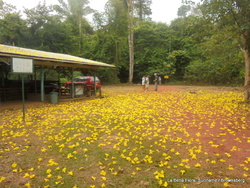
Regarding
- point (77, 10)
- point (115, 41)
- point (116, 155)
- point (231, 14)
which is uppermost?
point (77, 10)

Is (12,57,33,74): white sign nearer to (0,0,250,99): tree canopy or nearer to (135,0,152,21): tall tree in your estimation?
(0,0,250,99): tree canopy

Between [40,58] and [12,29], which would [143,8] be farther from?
[40,58]

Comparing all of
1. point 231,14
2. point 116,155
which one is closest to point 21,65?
point 116,155

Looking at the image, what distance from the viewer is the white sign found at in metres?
5.56

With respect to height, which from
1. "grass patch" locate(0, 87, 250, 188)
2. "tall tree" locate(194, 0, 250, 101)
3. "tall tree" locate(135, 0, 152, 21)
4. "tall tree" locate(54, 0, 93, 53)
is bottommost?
"grass patch" locate(0, 87, 250, 188)

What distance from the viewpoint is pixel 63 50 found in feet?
88.6

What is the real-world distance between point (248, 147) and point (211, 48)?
9.71m

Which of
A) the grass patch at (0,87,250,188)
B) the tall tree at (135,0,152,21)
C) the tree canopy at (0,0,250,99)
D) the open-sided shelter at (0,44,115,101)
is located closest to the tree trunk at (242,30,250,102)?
the grass patch at (0,87,250,188)

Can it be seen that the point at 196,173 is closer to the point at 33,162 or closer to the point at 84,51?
the point at 33,162

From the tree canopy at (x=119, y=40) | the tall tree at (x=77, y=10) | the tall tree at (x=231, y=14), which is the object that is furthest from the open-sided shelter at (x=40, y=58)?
the tall tree at (x=77, y=10)

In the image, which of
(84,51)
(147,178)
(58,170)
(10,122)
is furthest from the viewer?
(84,51)

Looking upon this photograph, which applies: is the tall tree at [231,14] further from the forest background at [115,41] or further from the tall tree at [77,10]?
the tall tree at [77,10]

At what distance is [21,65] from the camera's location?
19.1 feet

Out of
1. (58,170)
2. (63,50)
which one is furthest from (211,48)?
(63,50)
